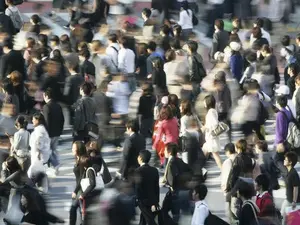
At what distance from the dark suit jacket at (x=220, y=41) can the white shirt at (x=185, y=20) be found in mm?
2114

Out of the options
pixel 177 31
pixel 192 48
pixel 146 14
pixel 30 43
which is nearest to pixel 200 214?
pixel 192 48

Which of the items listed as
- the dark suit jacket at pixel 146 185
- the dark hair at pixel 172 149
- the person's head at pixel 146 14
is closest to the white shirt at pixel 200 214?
the dark suit jacket at pixel 146 185

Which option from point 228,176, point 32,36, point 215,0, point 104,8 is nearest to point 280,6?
point 215,0

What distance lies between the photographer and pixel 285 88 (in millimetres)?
22328

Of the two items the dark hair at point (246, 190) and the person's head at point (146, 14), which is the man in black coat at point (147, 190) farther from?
the person's head at point (146, 14)

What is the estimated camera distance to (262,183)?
16859mm

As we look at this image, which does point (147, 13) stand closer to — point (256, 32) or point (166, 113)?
point (256, 32)

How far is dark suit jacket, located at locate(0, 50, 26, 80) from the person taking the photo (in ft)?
75.1

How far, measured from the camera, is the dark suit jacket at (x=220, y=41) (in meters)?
25.4

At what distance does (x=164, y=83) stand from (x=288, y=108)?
2.64 metres

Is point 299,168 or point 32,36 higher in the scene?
point 32,36

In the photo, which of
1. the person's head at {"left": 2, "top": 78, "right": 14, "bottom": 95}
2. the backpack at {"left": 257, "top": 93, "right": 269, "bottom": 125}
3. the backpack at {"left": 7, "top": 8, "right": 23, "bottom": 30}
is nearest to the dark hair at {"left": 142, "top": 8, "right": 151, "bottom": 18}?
the backpack at {"left": 7, "top": 8, "right": 23, "bottom": 30}

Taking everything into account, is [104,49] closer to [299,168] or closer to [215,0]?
[299,168]

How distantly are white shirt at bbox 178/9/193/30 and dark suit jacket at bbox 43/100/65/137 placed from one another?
7.43 metres
